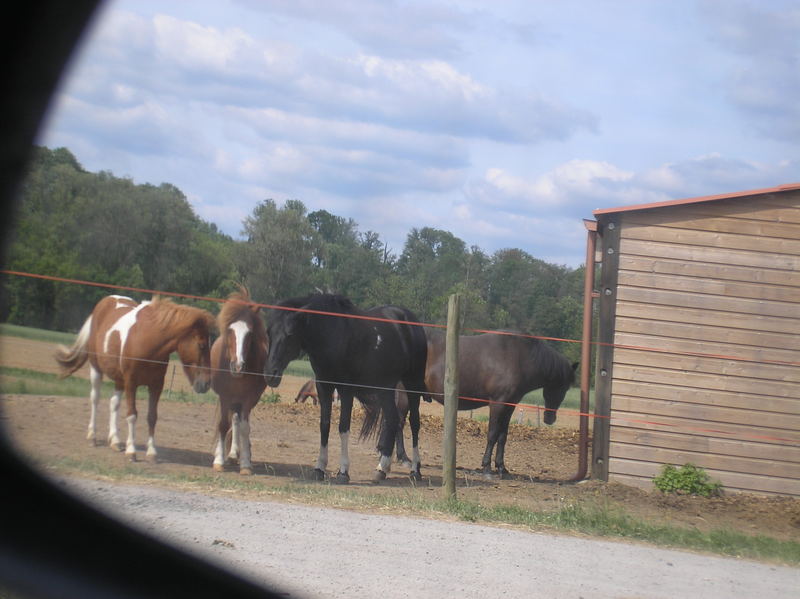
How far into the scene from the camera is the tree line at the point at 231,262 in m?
13.7

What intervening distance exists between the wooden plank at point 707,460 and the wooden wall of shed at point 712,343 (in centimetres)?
1

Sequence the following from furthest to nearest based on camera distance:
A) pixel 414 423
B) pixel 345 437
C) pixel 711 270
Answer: pixel 414 423 < pixel 711 270 < pixel 345 437

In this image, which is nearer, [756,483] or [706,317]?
[756,483]

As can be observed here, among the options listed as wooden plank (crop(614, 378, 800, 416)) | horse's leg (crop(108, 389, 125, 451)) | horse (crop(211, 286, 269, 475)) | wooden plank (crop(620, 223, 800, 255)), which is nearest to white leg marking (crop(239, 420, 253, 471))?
horse (crop(211, 286, 269, 475))

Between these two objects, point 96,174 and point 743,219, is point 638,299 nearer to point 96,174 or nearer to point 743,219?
point 743,219

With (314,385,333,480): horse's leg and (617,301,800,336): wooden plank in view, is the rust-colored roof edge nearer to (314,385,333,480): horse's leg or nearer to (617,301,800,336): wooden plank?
(617,301,800,336): wooden plank

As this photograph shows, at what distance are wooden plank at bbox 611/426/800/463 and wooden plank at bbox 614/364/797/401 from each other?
21.0 inches

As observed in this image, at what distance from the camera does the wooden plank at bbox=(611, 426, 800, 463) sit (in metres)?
8.24

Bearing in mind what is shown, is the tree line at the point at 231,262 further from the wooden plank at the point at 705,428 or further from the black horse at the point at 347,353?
the wooden plank at the point at 705,428

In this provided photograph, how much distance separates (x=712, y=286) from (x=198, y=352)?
18.9 ft

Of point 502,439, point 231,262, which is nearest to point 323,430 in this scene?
point 502,439

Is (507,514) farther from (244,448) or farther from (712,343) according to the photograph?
(712,343)

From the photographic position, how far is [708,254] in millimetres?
8672

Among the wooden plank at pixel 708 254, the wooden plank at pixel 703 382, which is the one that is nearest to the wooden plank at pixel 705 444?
the wooden plank at pixel 703 382
